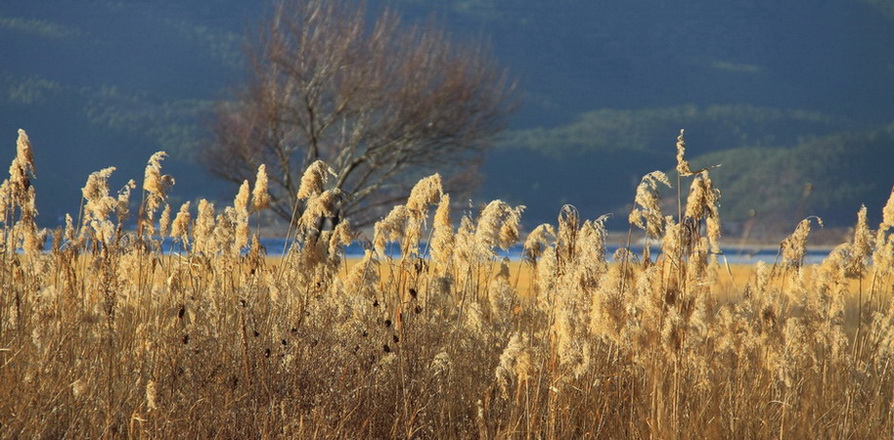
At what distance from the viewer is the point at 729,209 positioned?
19012 cm

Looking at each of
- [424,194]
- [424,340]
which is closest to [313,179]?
[424,194]

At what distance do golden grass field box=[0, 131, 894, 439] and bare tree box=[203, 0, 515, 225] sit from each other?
70.9ft

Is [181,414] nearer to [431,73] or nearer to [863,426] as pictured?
[863,426]

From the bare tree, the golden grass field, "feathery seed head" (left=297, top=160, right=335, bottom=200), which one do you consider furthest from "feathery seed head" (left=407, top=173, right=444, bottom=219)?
the bare tree

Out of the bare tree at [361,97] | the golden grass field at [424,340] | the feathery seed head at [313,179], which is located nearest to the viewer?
the golden grass field at [424,340]

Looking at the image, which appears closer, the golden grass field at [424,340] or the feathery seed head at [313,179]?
the golden grass field at [424,340]

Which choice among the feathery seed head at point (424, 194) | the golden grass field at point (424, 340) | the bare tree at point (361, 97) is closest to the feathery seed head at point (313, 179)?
the golden grass field at point (424, 340)

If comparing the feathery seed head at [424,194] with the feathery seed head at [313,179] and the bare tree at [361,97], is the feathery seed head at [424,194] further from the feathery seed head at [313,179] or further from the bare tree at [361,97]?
the bare tree at [361,97]

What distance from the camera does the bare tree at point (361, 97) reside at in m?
26.7

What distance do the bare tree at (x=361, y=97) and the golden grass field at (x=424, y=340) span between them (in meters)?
21.6

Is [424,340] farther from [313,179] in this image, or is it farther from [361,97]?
[361,97]

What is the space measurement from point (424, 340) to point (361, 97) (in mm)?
22689

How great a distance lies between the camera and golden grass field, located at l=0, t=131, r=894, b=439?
12.2 feet

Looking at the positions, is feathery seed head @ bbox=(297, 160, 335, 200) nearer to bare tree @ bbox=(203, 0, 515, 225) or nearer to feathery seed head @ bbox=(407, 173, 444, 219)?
feathery seed head @ bbox=(407, 173, 444, 219)
